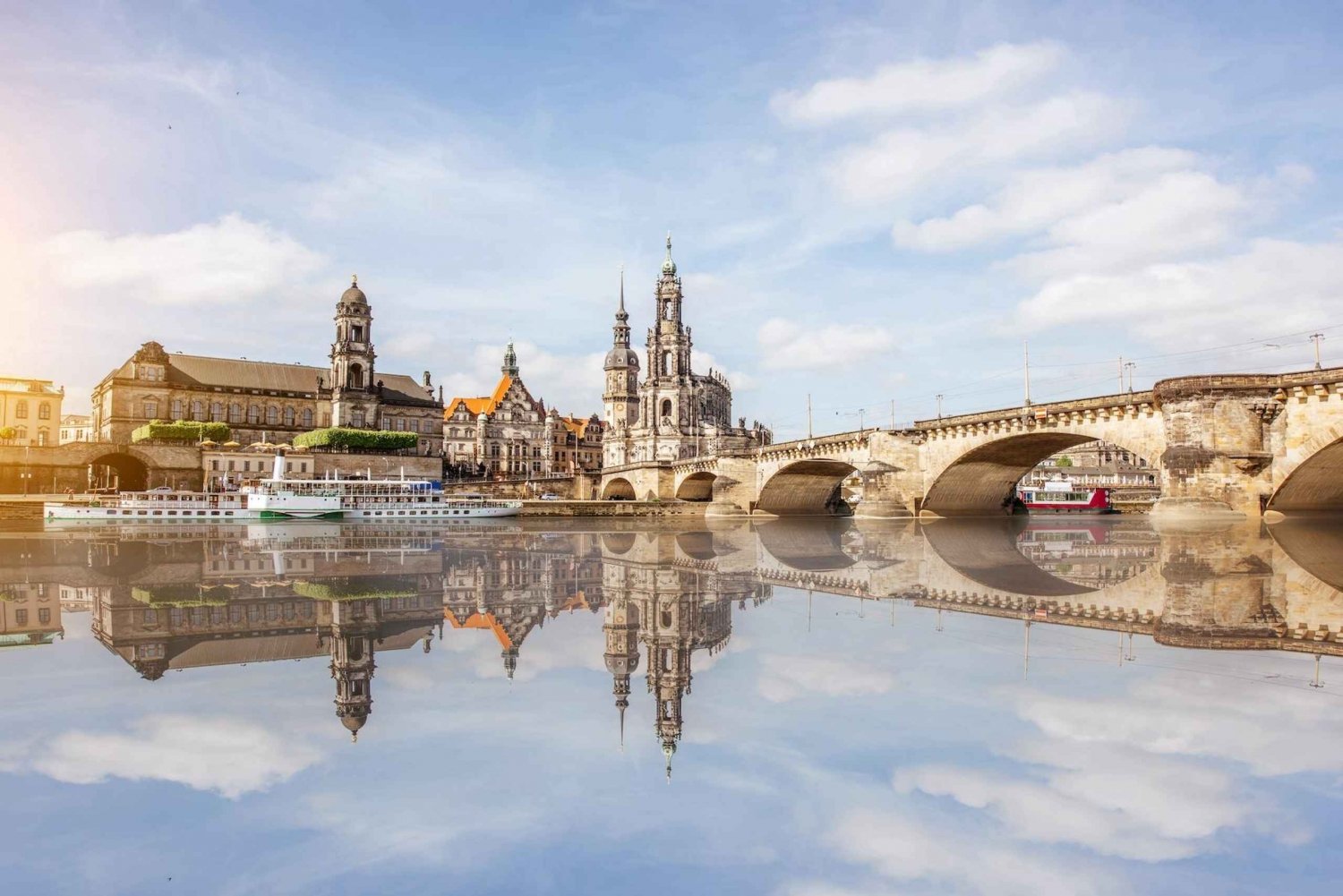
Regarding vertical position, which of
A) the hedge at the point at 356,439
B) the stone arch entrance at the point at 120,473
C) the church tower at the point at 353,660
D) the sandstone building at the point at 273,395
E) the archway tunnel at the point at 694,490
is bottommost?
the church tower at the point at 353,660

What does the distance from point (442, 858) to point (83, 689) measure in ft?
14.7

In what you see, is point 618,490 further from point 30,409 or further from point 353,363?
point 30,409

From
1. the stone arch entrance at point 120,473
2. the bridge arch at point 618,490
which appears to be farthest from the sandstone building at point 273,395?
the bridge arch at point 618,490

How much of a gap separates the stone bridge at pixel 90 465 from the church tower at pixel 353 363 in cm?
1847

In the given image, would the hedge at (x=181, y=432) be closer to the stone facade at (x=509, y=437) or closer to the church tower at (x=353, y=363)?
the church tower at (x=353, y=363)

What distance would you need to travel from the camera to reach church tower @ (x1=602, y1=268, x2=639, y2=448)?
11731cm

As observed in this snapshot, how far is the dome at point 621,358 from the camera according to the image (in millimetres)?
119562

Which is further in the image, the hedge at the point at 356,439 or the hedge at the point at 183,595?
the hedge at the point at 356,439

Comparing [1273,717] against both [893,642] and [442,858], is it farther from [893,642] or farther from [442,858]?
[442,858]

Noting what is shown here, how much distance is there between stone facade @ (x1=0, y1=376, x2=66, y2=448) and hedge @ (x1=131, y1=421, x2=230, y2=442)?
11966mm

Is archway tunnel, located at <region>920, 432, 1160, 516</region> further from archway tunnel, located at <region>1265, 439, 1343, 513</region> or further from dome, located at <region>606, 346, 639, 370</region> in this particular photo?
dome, located at <region>606, 346, 639, 370</region>

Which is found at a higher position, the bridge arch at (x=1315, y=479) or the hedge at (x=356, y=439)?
the hedge at (x=356, y=439)

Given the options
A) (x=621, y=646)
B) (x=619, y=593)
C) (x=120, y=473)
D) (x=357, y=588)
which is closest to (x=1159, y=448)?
(x=619, y=593)

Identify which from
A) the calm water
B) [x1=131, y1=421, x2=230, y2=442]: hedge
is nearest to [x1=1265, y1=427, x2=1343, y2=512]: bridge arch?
the calm water
